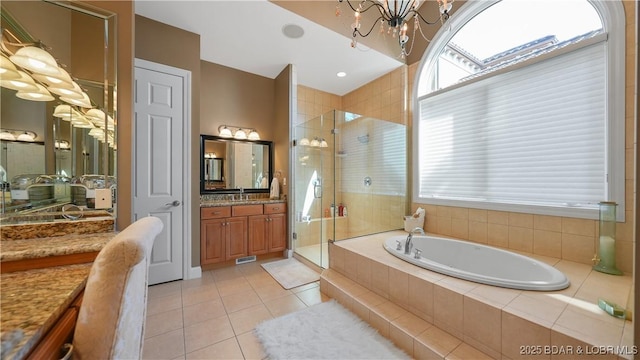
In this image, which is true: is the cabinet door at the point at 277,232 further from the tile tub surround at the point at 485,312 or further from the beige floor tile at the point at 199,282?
the tile tub surround at the point at 485,312

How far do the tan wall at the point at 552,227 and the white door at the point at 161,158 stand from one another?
117 inches

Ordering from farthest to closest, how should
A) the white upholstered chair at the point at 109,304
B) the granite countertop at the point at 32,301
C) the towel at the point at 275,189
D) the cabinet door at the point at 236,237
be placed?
the towel at the point at 275,189, the cabinet door at the point at 236,237, the white upholstered chair at the point at 109,304, the granite countertop at the point at 32,301

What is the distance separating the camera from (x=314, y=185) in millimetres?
3146

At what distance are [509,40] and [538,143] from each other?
108cm

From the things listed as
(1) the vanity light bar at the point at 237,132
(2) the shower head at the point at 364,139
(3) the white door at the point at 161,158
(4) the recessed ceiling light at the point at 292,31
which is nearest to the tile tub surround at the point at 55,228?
(3) the white door at the point at 161,158

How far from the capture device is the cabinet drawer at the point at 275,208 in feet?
10.0

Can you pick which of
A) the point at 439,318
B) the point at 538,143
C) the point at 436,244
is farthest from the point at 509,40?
the point at 439,318

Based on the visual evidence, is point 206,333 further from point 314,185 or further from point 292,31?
point 292,31

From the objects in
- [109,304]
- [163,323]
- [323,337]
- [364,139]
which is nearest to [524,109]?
[364,139]

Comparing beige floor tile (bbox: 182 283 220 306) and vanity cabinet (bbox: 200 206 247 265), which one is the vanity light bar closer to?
vanity cabinet (bbox: 200 206 247 265)

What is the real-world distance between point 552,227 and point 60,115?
12.2 feet

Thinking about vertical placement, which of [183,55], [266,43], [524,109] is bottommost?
[524,109]

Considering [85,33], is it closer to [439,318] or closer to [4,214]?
[4,214]

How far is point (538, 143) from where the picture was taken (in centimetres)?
198
